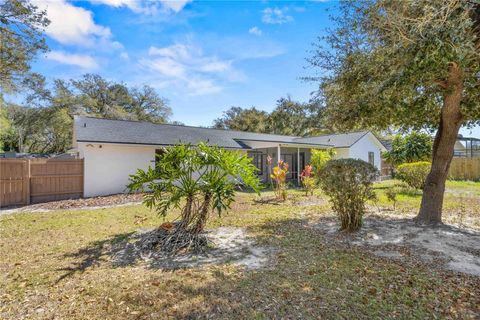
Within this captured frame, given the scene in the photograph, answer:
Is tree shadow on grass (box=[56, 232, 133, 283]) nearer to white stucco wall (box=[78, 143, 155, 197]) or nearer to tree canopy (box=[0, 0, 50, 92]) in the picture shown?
white stucco wall (box=[78, 143, 155, 197])

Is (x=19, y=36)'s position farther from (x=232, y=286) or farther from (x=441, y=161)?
(x=441, y=161)

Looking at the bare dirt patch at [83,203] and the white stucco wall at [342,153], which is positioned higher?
the white stucco wall at [342,153]

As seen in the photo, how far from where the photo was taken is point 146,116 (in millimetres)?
33375

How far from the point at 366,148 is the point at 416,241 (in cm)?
1687

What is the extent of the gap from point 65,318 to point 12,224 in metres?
5.83

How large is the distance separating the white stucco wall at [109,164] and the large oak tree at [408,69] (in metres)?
9.39

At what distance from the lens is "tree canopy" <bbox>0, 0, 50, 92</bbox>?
301 inches

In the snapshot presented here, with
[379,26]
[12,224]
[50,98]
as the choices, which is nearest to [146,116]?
[50,98]

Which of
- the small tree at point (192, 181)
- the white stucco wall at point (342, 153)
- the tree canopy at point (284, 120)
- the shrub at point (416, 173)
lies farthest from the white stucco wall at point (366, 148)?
the small tree at point (192, 181)

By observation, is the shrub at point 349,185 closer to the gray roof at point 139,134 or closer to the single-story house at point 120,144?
the gray roof at point 139,134

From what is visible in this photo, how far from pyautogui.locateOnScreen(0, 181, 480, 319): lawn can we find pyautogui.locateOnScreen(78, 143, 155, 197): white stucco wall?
236 inches

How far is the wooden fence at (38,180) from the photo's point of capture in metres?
9.20

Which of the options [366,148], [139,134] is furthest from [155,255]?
[366,148]

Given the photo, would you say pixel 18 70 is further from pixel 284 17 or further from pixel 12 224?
pixel 284 17
